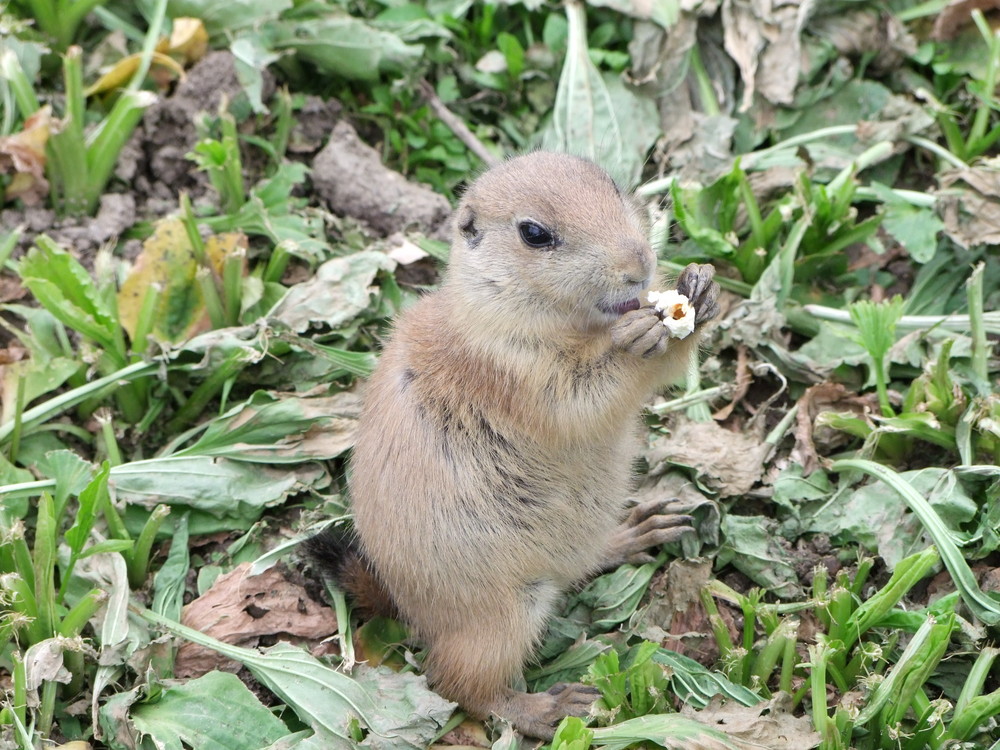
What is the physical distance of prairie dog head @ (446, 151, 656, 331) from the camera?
3793 millimetres

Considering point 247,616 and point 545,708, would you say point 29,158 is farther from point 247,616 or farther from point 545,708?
point 545,708

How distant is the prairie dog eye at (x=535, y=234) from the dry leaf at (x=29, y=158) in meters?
2.80

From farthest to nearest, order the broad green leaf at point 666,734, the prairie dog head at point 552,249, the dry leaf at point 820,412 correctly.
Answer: the dry leaf at point 820,412 < the prairie dog head at point 552,249 < the broad green leaf at point 666,734

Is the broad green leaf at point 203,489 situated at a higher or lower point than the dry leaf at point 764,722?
lower

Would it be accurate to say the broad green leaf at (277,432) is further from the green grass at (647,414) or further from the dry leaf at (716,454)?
the dry leaf at (716,454)

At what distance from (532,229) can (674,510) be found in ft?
4.71

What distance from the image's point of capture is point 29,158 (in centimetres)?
545

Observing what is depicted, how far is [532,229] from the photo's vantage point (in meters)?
3.88

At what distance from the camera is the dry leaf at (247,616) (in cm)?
426

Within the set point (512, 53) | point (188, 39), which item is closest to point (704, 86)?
point (512, 53)

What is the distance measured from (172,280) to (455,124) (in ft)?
6.15

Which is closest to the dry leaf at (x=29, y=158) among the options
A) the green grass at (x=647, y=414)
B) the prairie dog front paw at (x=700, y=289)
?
the green grass at (x=647, y=414)

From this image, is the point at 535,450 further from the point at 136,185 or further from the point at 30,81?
the point at 30,81

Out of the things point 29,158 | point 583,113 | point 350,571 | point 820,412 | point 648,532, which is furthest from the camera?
point 583,113
